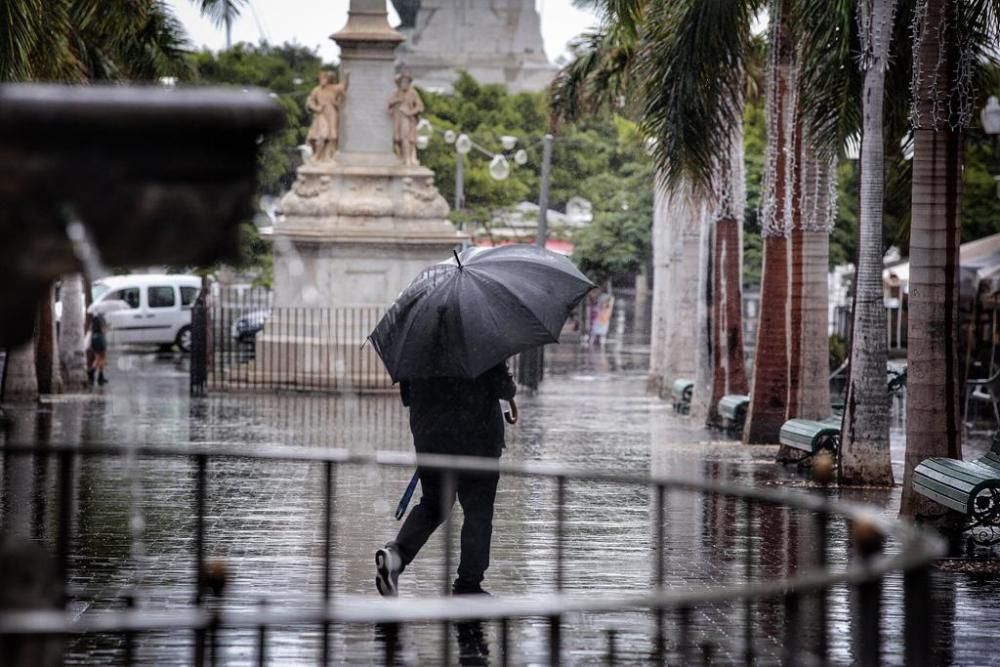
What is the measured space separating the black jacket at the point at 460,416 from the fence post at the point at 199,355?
21685mm

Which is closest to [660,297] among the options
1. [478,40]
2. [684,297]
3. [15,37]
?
[684,297]

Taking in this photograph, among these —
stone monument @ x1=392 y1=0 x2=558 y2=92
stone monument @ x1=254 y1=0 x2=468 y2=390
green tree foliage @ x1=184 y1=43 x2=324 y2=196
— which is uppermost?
stone monument @ x1=392 y1=0 x2=558 y2=92

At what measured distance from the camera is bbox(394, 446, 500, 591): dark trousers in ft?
32.6

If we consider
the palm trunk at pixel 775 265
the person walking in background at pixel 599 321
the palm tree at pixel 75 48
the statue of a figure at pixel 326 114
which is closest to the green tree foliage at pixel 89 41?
the palm tree at pixel 75 48

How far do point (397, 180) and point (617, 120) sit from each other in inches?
858

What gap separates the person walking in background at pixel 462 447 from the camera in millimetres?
9953

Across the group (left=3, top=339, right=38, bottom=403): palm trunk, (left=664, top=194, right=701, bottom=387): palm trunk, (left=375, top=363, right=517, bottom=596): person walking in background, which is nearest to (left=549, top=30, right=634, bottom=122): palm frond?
(left=664, top=194, right=701, bottom=387): palm trunk

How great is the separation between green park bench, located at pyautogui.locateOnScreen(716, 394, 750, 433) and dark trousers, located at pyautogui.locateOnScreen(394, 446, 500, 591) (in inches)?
537

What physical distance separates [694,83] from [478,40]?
104 m

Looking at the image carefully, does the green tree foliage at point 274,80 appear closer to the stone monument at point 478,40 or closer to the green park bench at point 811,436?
the green park bench at point 811,436

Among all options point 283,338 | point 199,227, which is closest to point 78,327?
point 283,338

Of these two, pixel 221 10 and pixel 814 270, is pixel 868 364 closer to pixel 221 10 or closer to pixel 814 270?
pixel 814 270

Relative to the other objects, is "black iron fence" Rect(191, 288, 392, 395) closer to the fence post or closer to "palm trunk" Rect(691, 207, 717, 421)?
the fence post

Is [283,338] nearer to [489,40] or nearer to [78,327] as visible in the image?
[78,327]
